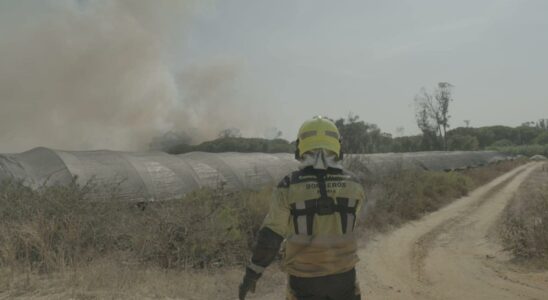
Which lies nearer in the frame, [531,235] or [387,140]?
[531,235]

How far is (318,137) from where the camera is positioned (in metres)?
2.92

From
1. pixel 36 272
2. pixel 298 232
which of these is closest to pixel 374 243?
pixel 36 272

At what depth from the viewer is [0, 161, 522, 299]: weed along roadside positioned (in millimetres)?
5438

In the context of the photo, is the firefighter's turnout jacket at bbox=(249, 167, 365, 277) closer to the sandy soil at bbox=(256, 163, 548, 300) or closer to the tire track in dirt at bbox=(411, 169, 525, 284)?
the sandy soil at bbox=(256, 163, 548, 300)

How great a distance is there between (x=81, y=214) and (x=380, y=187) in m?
10.5

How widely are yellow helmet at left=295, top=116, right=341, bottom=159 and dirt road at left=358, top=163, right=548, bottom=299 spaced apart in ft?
14.4

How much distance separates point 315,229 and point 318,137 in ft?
1.99

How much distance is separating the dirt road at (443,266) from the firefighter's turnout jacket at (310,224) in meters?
4.19

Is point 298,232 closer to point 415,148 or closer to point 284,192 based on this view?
point 284,192

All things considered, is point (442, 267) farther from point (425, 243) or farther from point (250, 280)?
point (250, 280)

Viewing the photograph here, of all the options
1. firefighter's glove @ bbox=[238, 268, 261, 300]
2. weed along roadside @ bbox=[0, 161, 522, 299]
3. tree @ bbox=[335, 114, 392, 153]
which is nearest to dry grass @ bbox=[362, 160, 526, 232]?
weed along roadside @ bbox=[0, 161, 522, 299]

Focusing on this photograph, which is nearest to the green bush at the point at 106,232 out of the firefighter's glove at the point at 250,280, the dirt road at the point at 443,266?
the dirt road at the point at 443,266

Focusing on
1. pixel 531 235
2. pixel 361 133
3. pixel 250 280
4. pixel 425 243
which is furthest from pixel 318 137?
pixel 361 133

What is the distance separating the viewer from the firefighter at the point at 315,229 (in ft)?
9.07
